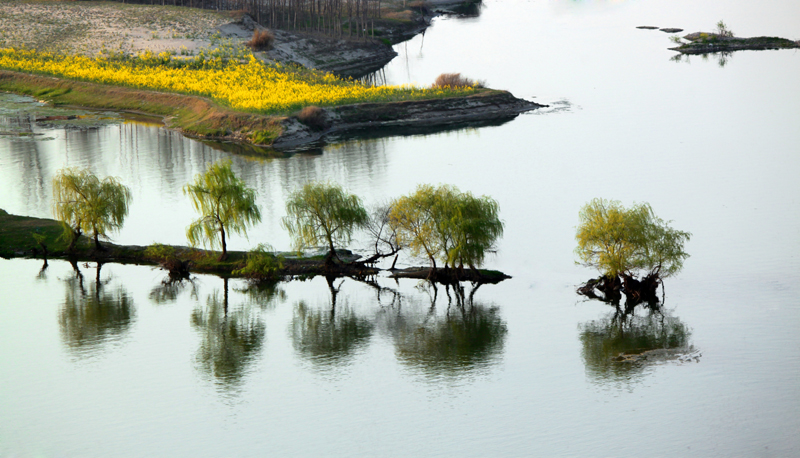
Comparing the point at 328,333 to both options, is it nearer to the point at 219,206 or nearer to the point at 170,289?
the point at 170,289

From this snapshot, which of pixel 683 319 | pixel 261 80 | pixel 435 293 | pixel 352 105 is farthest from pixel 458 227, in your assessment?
pixel 261 80

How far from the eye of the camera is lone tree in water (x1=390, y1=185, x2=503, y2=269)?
45562mm

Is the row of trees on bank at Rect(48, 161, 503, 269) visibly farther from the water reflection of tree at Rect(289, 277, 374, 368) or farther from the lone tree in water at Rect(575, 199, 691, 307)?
the lone tree in water at Rect(575, 199, 691, 307)

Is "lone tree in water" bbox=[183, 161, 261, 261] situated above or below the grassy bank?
below

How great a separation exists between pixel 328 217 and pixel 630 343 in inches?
740

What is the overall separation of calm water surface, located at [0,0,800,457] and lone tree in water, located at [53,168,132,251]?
281cm

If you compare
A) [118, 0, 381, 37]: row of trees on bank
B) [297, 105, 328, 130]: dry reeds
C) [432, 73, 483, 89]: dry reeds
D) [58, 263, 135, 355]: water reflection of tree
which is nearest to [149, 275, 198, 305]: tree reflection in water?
[58, 263, 135, 355]: water reflection of tree

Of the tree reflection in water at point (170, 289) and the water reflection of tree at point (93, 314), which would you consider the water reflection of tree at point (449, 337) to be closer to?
the tree reflection in water at point (170, 289)

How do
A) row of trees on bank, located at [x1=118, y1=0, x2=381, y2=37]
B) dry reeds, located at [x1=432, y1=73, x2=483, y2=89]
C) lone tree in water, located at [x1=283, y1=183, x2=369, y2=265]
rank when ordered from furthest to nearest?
row of trees on bank, located at [x1=118, y1=0, x2=381, y2=37] → dry reeds, located at [x1=432, y1=73, x2=483, y2=89] → lone tree in water, located at [x1=283, y1=183, x2=369, y2=265]

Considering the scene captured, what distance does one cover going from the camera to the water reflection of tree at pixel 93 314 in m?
41.1

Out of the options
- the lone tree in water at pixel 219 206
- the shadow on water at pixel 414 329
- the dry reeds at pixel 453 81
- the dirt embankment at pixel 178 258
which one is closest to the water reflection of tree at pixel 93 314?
the dirt embankment at pixel 178 258

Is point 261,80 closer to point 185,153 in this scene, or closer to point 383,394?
point 185,153

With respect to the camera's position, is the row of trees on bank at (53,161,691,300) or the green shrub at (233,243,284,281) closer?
the row of trees on bank at (53,161,691,300)

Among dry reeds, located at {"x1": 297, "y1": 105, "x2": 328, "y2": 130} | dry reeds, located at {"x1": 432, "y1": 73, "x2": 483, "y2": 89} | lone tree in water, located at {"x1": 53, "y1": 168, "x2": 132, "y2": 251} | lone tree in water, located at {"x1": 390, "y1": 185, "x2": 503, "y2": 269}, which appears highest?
dry reeds, located at {"x1": 432, "y1": 73, "x2": 483, "y2": 89}
